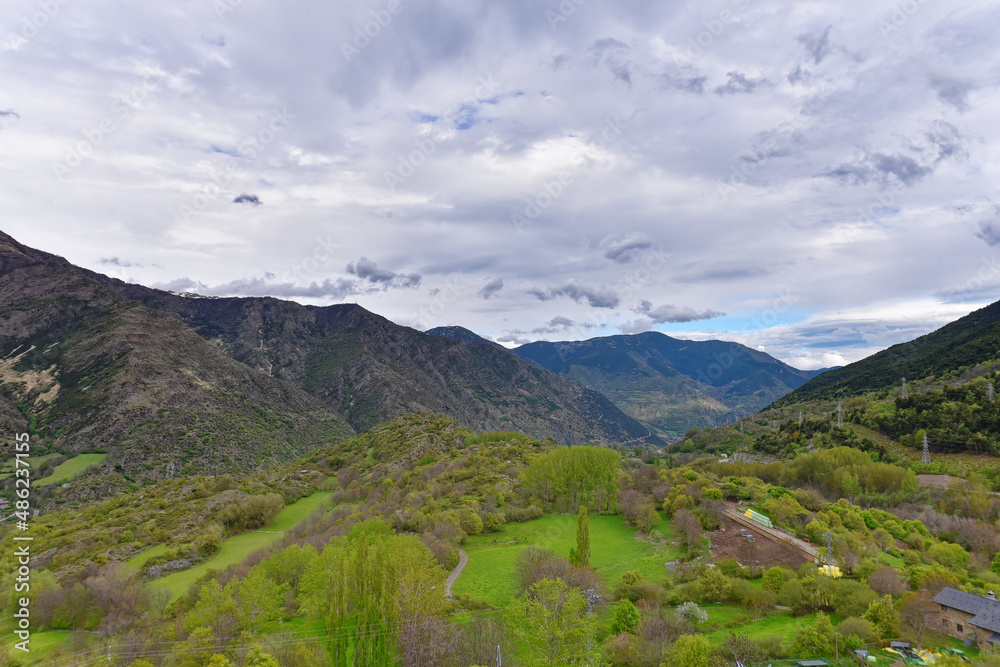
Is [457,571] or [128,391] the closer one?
[457,571]

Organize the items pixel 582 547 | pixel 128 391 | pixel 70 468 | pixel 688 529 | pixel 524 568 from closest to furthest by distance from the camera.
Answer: pixel 524 568, pixel 582 547, pixel 688 529, pixel 70 468, pixel 128 391

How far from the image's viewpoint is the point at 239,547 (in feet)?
196

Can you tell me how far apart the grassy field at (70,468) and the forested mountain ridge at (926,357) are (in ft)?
717

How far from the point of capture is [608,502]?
62.3m

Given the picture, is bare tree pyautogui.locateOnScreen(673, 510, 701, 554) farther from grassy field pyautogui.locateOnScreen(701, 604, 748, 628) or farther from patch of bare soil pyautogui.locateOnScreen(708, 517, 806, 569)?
grassy field pyautogui.locateOnScreen(701, 604, 748, 628)

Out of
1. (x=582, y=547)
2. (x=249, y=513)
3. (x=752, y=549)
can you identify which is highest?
(x=582, y=547)

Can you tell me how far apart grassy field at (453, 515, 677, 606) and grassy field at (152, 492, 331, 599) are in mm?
28381

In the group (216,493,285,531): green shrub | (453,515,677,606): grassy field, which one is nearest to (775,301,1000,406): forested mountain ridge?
(453,515,677,606): grassy field

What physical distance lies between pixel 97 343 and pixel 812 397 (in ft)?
900

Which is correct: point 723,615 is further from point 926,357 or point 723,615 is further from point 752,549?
point 926,357

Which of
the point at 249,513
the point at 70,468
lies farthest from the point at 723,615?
the point at 70,468

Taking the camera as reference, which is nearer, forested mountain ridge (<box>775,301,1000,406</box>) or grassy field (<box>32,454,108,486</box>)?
grassy field (<box>32,454,108,486</box>)

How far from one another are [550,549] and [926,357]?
173596mm

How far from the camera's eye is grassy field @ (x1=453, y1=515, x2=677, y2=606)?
39438 mm
